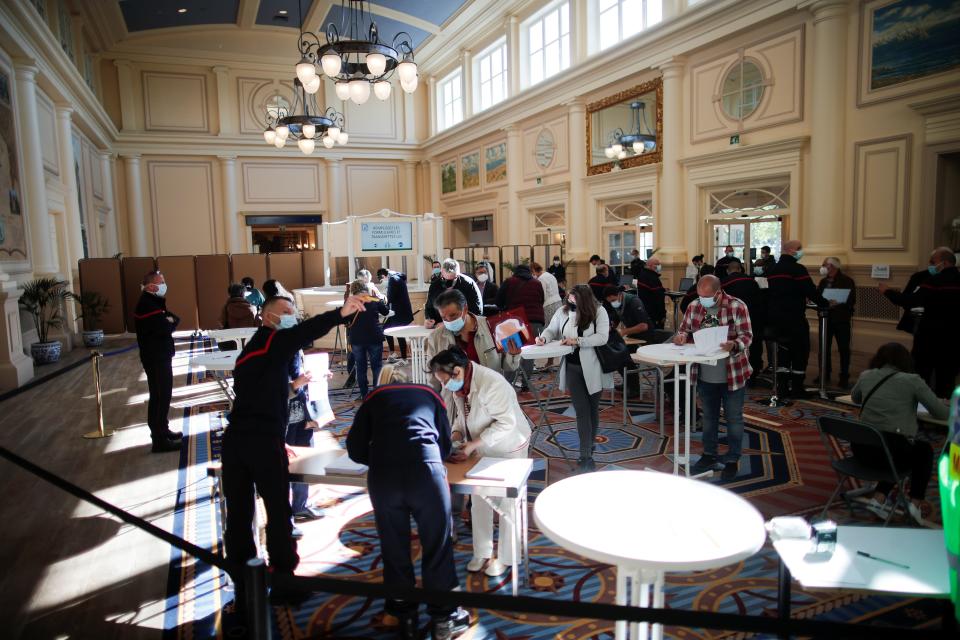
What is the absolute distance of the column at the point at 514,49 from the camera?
1548 centimetres

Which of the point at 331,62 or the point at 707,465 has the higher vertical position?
the point at 331,62

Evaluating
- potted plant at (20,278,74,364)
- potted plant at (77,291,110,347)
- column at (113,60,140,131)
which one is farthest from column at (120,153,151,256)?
potted plant at (20,278,74,364)

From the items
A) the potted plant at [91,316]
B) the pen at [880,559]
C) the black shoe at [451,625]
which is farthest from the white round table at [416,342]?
the potted plant at [91,316]

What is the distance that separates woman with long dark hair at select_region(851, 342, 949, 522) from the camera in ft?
12.1

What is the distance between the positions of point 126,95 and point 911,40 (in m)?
19.2

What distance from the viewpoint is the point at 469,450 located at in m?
3.26

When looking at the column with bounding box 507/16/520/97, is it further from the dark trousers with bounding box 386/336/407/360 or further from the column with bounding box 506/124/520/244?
the dark trousers with bounding box 386/336/407/360

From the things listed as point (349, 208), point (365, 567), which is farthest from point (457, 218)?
point (365, 567)

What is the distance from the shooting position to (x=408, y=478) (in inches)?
105

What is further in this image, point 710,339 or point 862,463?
point 710,339

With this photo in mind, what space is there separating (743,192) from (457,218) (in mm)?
10986

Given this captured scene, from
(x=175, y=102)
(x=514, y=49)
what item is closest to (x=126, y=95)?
(x=175, y=102)

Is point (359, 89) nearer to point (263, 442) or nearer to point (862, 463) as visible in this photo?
point (263, 442)

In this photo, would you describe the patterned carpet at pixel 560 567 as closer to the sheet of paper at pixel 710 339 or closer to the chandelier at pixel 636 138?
the sheet of paper at pixel 710 339
